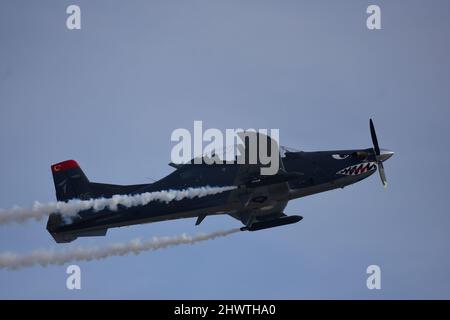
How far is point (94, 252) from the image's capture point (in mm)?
36156

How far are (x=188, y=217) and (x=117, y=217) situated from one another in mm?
2941

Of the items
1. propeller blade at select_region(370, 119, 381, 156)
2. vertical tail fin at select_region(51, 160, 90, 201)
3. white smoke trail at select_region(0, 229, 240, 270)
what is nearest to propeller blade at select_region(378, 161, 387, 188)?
propeller blade at select_region(370, 119, 381, 156)

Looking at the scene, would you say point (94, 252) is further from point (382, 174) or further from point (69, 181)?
point (382, 174)

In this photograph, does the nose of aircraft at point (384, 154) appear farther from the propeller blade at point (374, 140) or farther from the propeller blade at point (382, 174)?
the propeller blade at point (382, 174)

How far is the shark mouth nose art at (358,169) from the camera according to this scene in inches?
1463

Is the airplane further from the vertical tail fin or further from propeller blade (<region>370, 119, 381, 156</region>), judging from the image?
propeller blade (<region>370, 119, 381, 156</region>)

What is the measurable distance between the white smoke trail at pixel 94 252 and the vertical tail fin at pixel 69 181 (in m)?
2.23

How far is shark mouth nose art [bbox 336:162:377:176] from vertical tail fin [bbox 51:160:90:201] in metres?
10.6

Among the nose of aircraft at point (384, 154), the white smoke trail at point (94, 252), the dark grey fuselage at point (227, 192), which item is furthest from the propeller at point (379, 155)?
the white smoke trail at point (94, 252)

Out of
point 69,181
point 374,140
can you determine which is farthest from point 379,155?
point 69,181

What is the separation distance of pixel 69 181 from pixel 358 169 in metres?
12.1

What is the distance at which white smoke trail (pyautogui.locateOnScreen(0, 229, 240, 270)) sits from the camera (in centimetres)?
3322
